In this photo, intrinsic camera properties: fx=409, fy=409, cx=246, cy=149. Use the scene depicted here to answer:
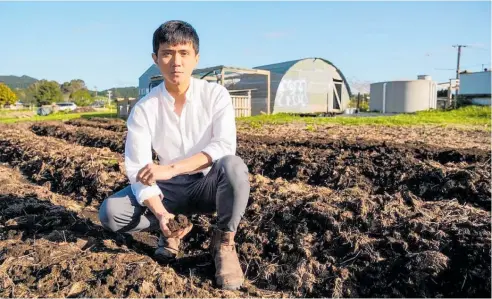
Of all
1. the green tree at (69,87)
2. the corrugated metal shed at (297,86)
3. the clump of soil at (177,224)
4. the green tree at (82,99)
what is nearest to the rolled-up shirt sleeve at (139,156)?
the clump of soil at (177,224)

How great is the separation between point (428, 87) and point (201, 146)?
86.9 ft

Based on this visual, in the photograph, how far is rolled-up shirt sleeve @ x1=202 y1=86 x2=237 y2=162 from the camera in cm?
262

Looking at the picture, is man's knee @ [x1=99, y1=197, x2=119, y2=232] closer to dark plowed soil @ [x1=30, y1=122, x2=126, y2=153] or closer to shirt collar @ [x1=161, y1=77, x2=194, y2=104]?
shirt collar @ [x1=161, y1=77, x2=194, y2=104]

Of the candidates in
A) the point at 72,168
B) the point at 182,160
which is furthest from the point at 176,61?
the point at 72,168

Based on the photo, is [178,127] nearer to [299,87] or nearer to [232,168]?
[232,168]

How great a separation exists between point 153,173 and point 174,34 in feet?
2.93

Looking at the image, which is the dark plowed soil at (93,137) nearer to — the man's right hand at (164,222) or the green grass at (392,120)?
the green grass at (392,120)

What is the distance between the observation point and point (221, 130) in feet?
8.79

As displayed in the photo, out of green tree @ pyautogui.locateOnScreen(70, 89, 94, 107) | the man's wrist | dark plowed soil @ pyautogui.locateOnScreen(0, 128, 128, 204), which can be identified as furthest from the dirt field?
green tree @ pyautogui.locateOnScreen(70, 89, 94, 107)

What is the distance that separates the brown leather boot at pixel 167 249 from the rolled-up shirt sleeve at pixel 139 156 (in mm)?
408

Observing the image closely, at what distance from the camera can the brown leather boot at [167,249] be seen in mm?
2891

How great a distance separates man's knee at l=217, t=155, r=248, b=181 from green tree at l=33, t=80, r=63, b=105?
6584 cm

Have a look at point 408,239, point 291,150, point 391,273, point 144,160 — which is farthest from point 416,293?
point 291,150

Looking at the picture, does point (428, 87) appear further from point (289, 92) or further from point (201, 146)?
point (201, 146)
